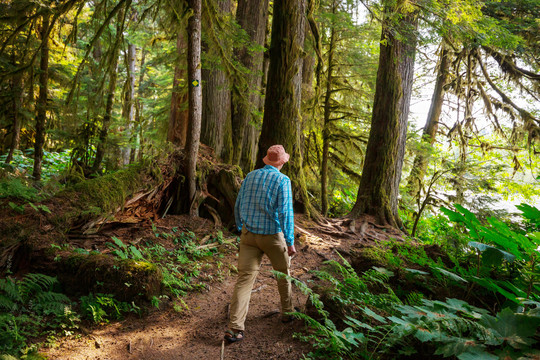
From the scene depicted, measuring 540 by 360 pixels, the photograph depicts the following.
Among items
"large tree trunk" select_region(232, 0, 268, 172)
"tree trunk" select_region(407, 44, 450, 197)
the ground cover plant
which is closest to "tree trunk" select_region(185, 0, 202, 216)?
"large tree trunk" select_region(232, 0, 268, 172)

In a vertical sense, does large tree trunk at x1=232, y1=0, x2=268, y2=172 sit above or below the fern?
above

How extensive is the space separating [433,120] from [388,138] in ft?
18.9

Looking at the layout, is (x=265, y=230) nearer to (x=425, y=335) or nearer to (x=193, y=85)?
(x=425, y=335)

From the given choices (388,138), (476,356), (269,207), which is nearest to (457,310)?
(476,356)

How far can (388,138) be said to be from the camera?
9.37m

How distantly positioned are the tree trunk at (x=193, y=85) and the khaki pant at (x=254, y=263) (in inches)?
138

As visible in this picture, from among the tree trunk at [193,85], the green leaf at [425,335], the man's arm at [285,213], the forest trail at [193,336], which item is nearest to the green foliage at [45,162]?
the tree trunk at [193,85]

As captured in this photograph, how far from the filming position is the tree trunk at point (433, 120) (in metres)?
12.2

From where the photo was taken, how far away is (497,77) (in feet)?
42.4

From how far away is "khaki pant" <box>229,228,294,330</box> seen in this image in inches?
143

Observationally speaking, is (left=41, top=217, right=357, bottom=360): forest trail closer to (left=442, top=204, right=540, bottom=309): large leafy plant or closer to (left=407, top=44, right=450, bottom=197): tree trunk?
(left=442, top=204, right=540, bottom=309): large leafy plant

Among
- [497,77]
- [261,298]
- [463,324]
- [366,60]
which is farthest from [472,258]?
[497,77]

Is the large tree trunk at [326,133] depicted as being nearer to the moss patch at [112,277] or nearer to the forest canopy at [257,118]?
the forest canopy at [257,118]

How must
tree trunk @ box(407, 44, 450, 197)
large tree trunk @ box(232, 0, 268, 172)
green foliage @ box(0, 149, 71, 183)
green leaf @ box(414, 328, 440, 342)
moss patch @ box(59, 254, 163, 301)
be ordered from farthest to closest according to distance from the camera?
tree trunk @ box(407, 44, 450, 197)
green foliage @ box(0, 149, 71, 183)
large tree trunk @ box(232, 0, 268, 172)
moss patch @ box(59, 254, 163, 301)
green leaf @ box(414, 328, 440, 342)
